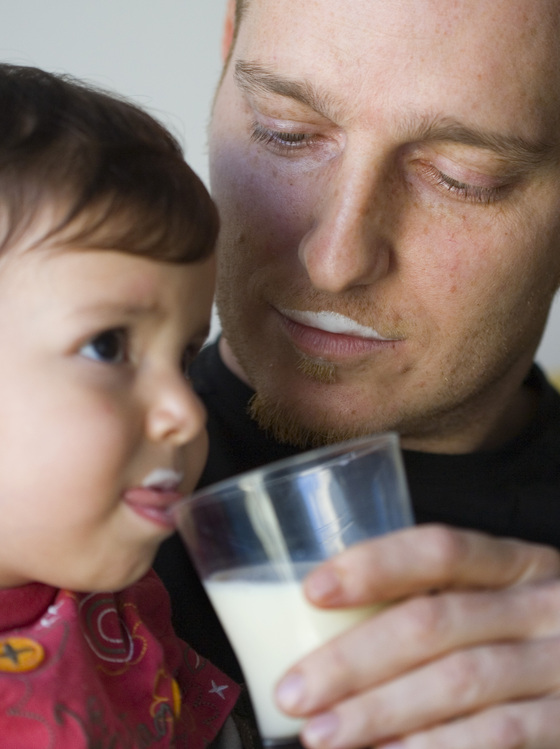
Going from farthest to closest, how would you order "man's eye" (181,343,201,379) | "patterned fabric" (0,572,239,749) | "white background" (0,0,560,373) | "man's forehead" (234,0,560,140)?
"white background" (0,0,560,373), "man's forehead" (234,0,560,140), "man's eye" (181,343,201,379), "patterned fabric" (0,572,239,749)

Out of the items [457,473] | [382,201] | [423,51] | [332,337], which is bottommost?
[457,473]

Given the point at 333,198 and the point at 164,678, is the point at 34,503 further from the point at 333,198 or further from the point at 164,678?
the point at 333,198

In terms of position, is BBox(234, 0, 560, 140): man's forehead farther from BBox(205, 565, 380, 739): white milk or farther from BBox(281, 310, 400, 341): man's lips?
BBox(205, 565, 380, 739): white milk

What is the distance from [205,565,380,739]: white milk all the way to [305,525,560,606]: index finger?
0.03m

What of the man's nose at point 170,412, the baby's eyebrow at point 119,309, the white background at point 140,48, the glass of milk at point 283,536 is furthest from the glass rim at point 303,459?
the white background at point 140,48

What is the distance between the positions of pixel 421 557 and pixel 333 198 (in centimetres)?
68

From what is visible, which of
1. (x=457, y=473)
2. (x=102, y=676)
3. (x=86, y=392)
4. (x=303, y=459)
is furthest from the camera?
(x=457, y=473)

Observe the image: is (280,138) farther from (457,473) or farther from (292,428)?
(457,473)

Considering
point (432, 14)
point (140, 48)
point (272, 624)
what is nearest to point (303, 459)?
point (272, 624)

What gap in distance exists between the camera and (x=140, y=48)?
349 cm

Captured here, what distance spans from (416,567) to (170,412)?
310 millimetres

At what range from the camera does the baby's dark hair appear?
36.8 inches

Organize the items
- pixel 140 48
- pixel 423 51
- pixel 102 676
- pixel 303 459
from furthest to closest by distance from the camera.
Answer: pixel 140 48 < pixel 423 51 < pixel 102 676 < pixel 303 459

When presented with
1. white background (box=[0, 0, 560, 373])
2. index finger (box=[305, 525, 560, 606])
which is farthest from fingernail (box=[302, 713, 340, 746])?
white background (box=[0, 0, 560, 373])
